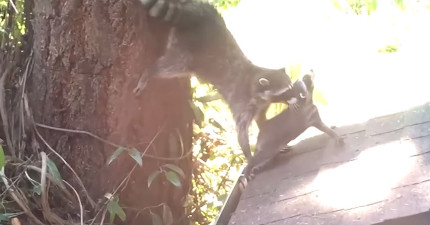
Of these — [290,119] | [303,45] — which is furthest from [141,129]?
[303,45]

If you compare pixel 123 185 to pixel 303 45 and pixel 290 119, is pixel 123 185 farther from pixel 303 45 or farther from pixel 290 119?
pixel 303 45

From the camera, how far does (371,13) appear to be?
4691mm

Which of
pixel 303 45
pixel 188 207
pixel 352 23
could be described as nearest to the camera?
pixel 188 207

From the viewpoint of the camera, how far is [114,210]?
2096mm

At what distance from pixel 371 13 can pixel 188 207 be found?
2.67 meters

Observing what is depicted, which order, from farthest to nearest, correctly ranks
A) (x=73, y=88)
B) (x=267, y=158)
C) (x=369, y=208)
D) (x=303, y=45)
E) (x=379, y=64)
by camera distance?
(x=303, y=45) < (x=379, y=64) < (x=267, y=158) < (x=73, y=88) < (x=369, y=208)

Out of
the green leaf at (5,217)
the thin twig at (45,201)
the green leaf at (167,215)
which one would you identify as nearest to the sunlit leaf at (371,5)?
the green leaf at (167,215)

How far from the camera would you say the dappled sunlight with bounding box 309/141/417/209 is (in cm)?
179

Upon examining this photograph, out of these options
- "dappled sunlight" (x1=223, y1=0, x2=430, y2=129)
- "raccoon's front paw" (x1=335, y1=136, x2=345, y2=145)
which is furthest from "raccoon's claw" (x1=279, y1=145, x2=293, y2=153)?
"dappled sunlight" (x1=223, y1=0, x2=430, y2=129)

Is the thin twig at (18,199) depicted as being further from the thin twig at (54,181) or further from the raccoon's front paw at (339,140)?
the raccoon's front paw at (339,140)

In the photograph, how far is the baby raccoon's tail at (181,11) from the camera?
215 centimetres

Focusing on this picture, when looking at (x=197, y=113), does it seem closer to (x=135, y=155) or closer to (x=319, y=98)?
(x=135, y=155)

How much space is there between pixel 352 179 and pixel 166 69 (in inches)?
27.0

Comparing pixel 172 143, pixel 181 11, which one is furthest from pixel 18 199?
pixel 181 11
